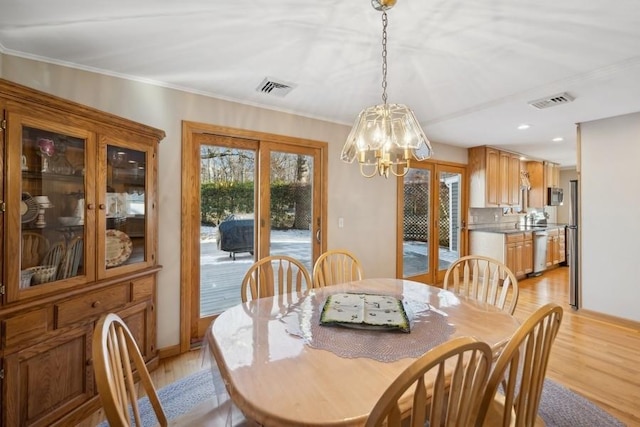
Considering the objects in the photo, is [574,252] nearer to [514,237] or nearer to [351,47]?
[514,237]

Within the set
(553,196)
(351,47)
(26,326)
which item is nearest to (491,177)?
(553,196)

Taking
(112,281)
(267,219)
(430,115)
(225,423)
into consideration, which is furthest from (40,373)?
(430,115)

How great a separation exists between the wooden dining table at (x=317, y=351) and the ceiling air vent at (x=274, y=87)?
1.77 metres

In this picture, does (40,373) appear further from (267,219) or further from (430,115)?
(430,115)

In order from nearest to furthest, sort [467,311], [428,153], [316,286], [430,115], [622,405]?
[467,311] → [428,153] → [622,405] → [316,286] → [430,115]

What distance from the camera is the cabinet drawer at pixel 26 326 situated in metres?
1.50

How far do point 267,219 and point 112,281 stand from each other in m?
1.47

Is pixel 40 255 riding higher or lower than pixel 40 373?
higher

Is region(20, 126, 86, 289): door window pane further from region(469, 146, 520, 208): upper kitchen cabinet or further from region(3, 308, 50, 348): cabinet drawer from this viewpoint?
region(469, 146, 520, 208): upper kitchen cabinet

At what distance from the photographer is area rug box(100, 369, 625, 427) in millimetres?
1805

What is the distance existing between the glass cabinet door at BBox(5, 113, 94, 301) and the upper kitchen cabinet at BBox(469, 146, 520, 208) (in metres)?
5.12

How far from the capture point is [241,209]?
305 cm

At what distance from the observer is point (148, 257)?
2.31 metres

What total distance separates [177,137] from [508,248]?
16.5 feet
